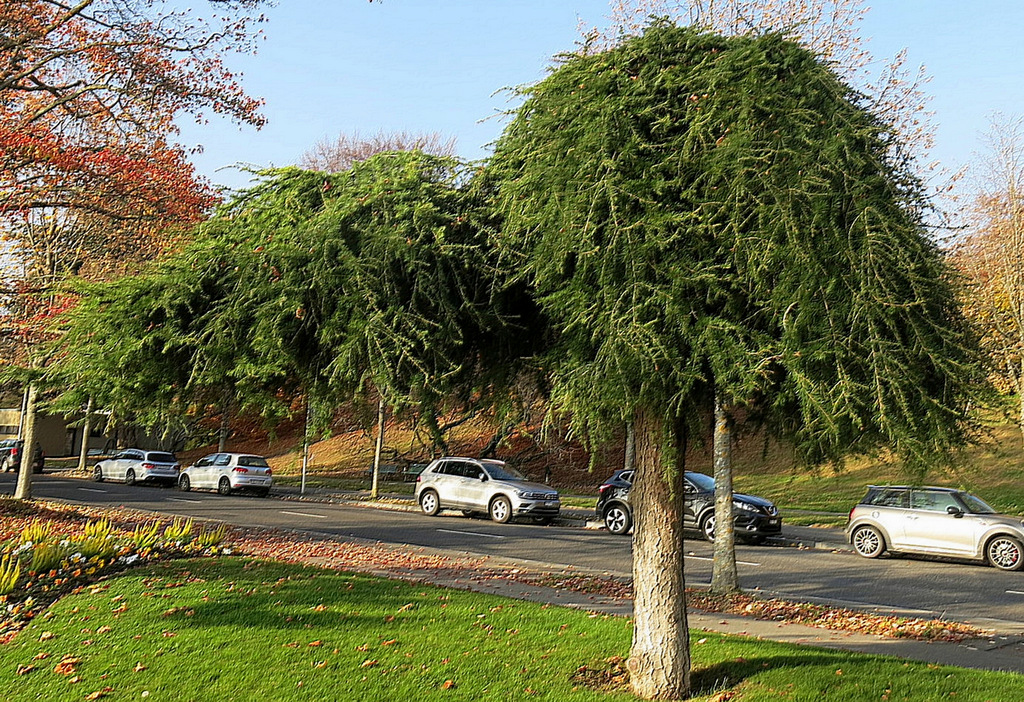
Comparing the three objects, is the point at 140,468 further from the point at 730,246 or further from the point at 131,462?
the point at 730,246

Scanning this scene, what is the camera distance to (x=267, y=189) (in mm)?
5594

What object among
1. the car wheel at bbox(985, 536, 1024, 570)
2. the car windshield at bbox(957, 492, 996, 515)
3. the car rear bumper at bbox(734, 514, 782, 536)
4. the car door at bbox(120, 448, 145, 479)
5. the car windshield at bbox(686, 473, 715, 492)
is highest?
the car door at bbox(120, 448, 145, 479)

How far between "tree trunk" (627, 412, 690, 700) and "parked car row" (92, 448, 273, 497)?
86.2 ft

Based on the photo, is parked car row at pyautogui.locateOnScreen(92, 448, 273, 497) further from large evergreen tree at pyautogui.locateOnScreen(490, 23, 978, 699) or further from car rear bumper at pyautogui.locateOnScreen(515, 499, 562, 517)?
large evergreen tree at pyautogui.locateOnScreen(490, 23, 978, 699)

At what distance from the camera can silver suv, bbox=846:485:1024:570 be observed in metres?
16.5

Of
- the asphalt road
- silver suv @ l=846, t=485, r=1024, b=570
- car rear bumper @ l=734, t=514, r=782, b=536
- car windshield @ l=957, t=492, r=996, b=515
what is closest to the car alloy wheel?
the asphalt road

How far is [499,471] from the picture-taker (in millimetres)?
24172

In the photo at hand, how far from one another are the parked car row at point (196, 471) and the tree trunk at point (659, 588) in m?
26.3

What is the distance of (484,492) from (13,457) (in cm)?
2971

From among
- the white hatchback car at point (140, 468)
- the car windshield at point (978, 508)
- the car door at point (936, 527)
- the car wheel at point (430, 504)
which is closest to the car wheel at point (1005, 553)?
the car door at point (936, 527)

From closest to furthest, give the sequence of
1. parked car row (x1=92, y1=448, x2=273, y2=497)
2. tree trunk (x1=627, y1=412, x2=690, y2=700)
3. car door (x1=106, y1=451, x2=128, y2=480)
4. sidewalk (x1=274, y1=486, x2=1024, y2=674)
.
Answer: tree trunk (x1=627, y1=412, x2=690, y2=700)
sidewalk (x1=274, y1=486, x2=1024, y2=674)
parked car row (x1=92, y1=448, x2=273, y2=497)
car door (x1=106, y1=451, x2=128, y2=480)

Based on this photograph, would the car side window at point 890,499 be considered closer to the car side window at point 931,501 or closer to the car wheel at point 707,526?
the car side window at point 931,501

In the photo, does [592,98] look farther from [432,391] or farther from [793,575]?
[793,575]

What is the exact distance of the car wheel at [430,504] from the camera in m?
24.7
